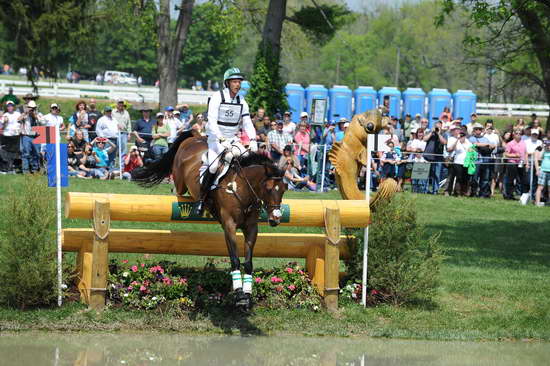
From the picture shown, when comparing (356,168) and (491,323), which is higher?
(356,168)

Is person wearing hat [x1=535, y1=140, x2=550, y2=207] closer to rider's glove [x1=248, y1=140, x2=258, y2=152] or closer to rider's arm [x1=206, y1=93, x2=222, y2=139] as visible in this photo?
rider's glove [x1=248, y1=140, x2=258, y2=152]

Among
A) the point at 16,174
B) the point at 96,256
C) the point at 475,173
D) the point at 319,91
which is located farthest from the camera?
the point at 319,91

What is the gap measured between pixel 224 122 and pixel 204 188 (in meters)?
0.95

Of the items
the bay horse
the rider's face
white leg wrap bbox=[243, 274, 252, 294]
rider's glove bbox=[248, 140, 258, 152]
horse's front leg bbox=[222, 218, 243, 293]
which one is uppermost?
the rider's face

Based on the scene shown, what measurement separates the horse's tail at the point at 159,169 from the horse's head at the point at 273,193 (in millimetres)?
2342

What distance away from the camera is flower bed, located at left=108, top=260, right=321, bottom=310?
10867mm

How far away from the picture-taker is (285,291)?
A: 11336 mm

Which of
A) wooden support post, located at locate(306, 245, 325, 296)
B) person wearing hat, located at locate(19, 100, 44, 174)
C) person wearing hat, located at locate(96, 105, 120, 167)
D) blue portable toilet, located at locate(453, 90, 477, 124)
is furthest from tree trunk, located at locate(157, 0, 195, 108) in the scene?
wooden support post, located at locate(306, 245, 325, 296)

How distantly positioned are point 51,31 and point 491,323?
2794 cm

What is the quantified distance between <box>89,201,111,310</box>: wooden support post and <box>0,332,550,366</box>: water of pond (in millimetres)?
719

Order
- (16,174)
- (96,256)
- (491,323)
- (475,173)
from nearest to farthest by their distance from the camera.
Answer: (96,256) < (491,323) < (16,174) < (475,173)

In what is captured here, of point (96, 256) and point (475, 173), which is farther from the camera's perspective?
point (475, 173)

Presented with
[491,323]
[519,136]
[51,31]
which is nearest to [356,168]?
[491,323]

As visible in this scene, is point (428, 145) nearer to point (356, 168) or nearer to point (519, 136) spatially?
point (519, 136)
